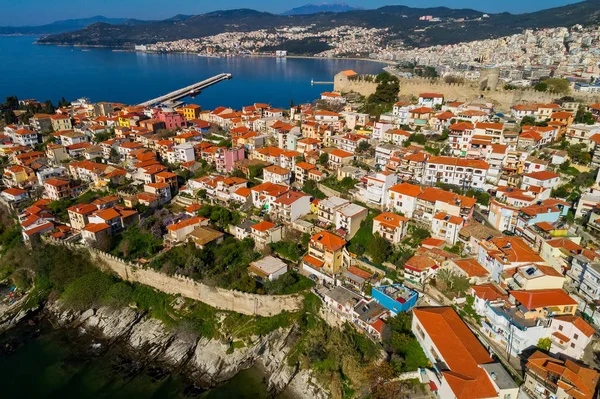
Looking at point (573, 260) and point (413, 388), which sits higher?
point (573, 260)

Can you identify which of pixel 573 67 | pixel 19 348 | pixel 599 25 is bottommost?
pixel 19 348

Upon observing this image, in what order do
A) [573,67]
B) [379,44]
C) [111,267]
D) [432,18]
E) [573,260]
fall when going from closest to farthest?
[573,260] → [111,267] → [573,67] → [379,44] → [432,18]

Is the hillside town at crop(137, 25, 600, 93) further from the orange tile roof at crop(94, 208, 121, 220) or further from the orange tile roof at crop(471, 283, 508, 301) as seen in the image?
the orange tile roof at crop(94, 208, 121, 220)

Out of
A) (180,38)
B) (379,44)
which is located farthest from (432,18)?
(180,38)

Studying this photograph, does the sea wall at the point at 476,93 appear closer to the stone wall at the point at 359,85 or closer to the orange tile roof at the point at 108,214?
the stone wall at the point at 359,85

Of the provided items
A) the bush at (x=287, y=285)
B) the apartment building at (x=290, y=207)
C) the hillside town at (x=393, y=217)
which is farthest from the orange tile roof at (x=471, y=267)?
the apartment building at (x=290, y=207)

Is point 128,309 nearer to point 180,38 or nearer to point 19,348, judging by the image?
point 19,348
